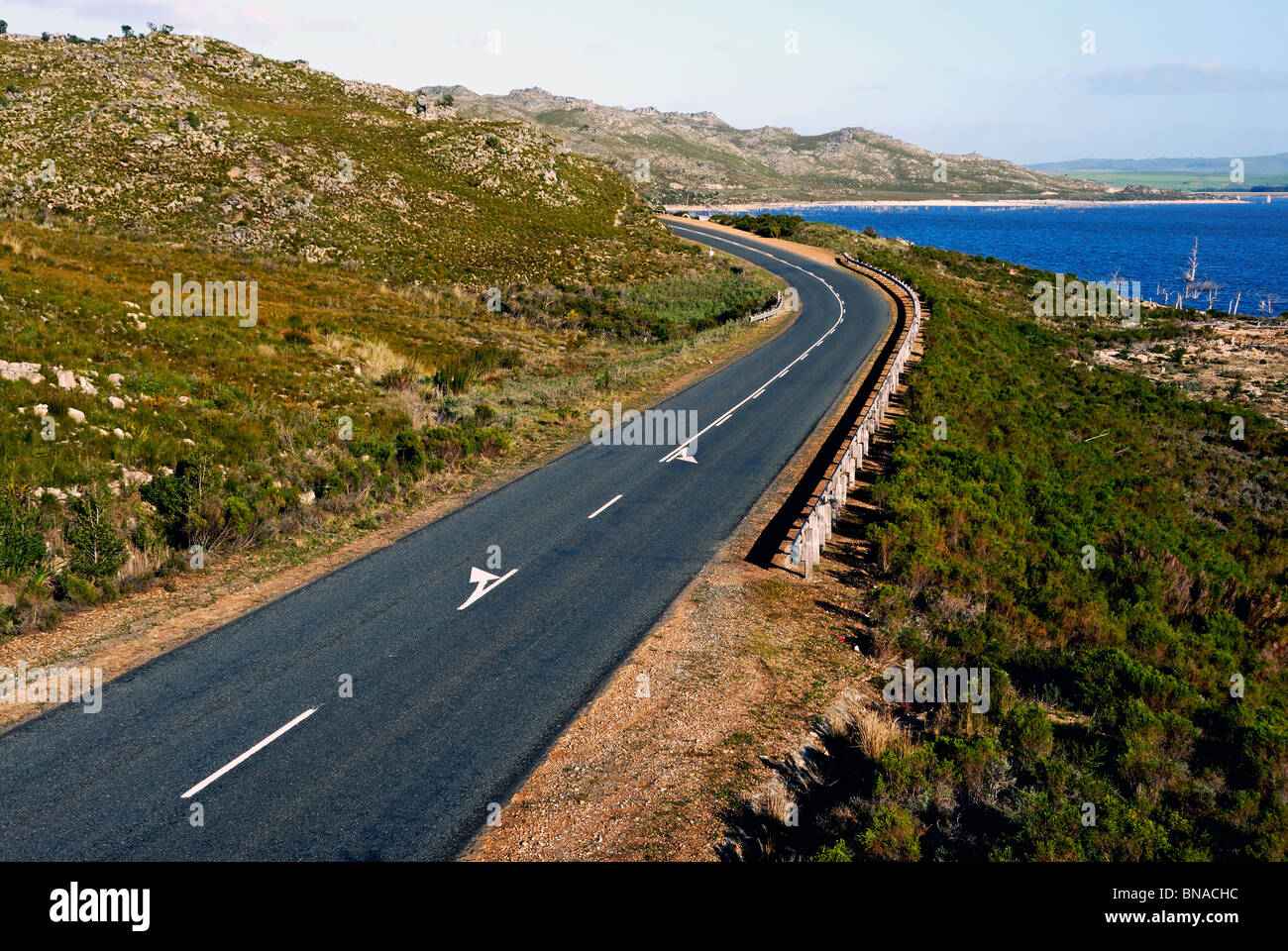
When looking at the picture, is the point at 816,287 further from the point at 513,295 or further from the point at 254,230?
the point at 254,230

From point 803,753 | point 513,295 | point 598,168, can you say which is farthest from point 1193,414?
point 598,168

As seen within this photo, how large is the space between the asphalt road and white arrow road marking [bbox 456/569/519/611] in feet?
0.38

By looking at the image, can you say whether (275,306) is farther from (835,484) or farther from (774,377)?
(835,484)

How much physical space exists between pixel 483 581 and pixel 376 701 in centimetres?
401

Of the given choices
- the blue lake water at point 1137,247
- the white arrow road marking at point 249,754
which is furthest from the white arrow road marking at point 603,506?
the blue lake water at point 1137,247

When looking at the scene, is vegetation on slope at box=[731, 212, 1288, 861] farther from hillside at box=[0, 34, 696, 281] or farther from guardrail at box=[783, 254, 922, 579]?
hillside at box=[0, 34, 696, 281]

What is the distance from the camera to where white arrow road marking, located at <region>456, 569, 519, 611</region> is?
13273 millimetres

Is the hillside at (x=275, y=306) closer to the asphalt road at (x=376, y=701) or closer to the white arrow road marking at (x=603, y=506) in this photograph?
the asphalt road at (x=376, y=701)

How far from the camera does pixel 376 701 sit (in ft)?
33.2

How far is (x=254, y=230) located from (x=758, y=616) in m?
50.1

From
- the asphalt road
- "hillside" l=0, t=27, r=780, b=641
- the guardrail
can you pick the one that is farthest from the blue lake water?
the asphalt road

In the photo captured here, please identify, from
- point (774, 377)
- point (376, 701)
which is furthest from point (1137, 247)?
point (376, 701)

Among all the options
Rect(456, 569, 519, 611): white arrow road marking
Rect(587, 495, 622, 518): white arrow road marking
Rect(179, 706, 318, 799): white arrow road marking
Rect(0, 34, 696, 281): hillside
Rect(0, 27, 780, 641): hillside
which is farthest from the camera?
Rect(0, 34, 696, 281): hillside

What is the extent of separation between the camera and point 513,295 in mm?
48594
